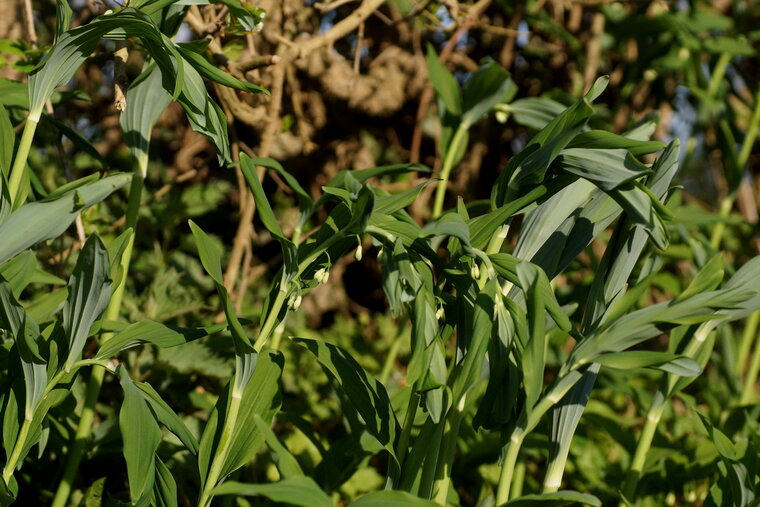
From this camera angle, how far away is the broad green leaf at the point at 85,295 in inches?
31.2

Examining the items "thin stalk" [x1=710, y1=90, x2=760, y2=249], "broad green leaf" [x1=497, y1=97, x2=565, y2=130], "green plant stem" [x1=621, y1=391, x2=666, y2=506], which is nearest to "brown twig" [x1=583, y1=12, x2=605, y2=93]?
"thin stalk" [x1=710, y1=90, x2=760, y2=249]

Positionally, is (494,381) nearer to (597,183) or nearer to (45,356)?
(597,183)

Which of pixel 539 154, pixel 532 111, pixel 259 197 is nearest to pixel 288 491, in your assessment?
pixel 259 197

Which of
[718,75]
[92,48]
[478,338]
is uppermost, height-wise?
[92,48]

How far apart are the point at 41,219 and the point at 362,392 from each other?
40 cm

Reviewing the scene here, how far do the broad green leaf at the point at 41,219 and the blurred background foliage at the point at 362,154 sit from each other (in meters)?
0.28

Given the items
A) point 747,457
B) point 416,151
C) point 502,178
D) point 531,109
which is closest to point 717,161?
point 416,151

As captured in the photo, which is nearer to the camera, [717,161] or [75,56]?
[75,56]

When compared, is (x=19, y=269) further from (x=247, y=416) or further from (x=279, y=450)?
(x=279, y=450)

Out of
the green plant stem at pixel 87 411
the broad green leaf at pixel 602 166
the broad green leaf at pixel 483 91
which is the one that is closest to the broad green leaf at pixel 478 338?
the broad green leaf at pixel 602 166

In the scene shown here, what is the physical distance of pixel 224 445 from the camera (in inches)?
33.0

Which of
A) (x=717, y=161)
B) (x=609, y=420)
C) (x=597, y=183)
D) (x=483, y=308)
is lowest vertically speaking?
(x=717, y=161)

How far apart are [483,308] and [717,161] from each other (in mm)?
2501

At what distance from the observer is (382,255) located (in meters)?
0.84
